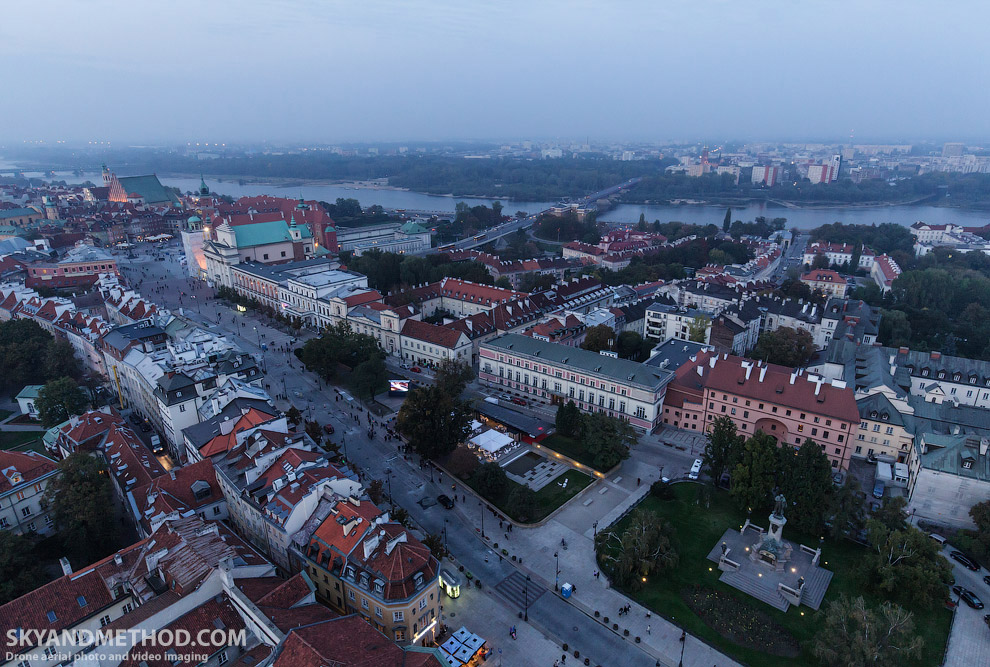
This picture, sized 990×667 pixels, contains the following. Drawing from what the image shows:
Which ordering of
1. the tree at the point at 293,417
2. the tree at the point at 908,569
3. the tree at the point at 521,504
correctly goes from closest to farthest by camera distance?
the tree at the point at 908,569 → the tree at the point at 521,504 → the tree at the point at 293,417

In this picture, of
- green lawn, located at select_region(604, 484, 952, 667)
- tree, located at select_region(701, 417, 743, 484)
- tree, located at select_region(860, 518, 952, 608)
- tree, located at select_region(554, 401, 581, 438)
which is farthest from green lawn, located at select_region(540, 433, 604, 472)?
tree, located at select_region(860, 518, 952, 608)

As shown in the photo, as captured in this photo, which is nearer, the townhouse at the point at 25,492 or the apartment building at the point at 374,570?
the apartment building at the point at 374,570

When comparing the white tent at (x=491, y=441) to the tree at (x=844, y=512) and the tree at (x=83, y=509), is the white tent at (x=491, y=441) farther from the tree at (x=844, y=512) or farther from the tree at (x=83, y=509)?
the tree at (x=83, y=509)

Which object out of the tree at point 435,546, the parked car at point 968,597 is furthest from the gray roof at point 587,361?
the tree at point 435,546

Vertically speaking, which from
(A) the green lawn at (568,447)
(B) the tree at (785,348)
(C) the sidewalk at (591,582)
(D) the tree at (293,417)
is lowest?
(C) the sidewalk at (591,582)

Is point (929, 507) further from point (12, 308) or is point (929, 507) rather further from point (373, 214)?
point (373, 214)

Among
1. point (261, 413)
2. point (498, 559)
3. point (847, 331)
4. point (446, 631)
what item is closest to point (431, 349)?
point (261, 413)

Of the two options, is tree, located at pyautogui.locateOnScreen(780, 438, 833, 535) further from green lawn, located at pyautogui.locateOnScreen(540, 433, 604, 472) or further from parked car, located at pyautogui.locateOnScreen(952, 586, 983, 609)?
green lawn, located at pyautogui.locateOnScreen(540, 433, 604, 472)
